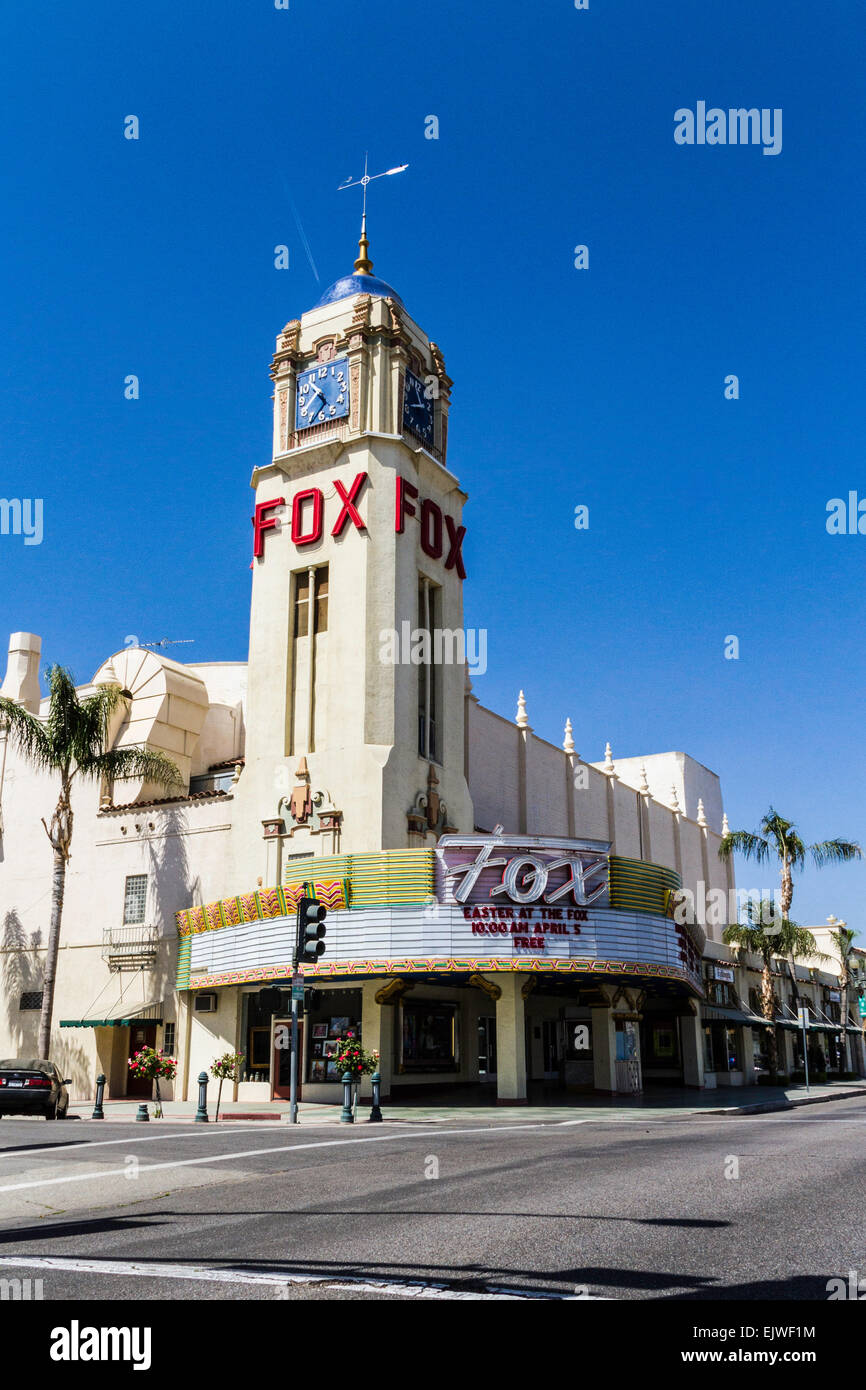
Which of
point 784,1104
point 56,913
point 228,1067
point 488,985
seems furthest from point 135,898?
point 784,1104

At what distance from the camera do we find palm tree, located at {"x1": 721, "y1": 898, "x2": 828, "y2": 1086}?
158 ft

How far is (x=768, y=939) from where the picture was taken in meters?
48.8

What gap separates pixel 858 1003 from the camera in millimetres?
76500

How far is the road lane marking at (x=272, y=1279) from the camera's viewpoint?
6758 millimetres

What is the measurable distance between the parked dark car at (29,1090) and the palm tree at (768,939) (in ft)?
101

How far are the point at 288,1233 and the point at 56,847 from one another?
3298 cm

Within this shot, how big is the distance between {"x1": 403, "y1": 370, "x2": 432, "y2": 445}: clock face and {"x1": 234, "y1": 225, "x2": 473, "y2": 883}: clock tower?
0.08m

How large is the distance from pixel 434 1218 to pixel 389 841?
88.4ft

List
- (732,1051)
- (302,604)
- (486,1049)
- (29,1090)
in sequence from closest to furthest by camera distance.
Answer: (29,1090), (486,1049), (302,604), (732,1051)

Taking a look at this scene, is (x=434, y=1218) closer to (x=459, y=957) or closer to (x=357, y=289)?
(x=459, y=957)

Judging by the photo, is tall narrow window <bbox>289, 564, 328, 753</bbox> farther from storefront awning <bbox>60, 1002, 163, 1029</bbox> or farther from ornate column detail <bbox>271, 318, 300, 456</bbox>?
storefront awning <bbox>60, 1002, 163, 1029</bbox>

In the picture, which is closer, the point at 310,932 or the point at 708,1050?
the point at 310,932

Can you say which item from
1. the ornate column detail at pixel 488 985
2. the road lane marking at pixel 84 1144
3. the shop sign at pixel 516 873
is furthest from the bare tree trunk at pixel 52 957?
the road lane marking at pixel 84 1144

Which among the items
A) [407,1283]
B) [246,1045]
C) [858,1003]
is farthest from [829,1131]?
[858,1003]
